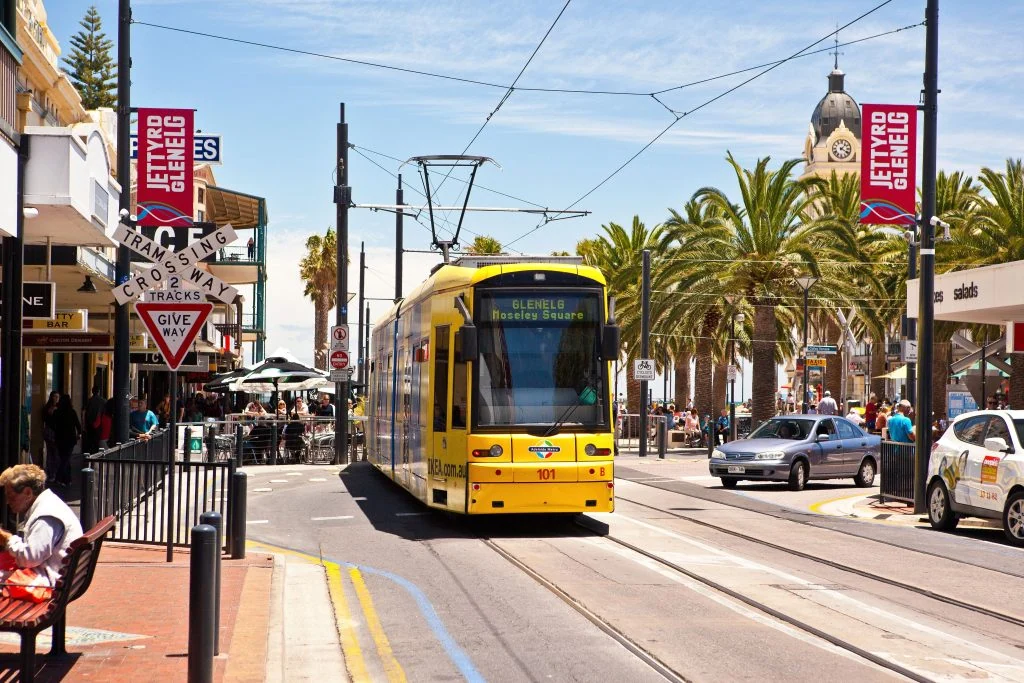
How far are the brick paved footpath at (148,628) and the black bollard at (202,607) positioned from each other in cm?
67

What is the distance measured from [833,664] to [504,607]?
3.30 m

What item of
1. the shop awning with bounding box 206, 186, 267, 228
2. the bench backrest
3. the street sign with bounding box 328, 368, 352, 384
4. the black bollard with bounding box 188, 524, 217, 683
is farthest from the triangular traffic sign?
the shop awning with bounding box 206, 186, 267, 228

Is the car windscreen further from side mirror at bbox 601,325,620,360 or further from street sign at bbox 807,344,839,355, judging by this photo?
street sign at bbox 807,344,839,355

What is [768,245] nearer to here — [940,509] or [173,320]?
[940,509]

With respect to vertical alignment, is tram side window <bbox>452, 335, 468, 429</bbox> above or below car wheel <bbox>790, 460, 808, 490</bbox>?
above

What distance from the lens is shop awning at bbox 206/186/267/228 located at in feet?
190

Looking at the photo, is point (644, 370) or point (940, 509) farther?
point (644, 370)

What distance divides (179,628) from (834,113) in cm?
17092

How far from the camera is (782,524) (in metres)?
19.2

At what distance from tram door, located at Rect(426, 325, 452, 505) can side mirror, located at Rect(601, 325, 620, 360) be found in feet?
6.29

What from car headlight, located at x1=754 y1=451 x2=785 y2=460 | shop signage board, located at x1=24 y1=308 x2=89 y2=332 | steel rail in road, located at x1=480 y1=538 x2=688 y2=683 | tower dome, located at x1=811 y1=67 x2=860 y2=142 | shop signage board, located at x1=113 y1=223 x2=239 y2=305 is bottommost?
steel rail in road, located at x1=480 y1=538 x2=688 y2=683

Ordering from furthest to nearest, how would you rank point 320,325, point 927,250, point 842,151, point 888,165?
point 842,151 < point 320,325 < point 888,165 < point 927,250

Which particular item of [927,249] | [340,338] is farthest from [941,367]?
[927,249]

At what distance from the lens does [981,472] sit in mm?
17797
